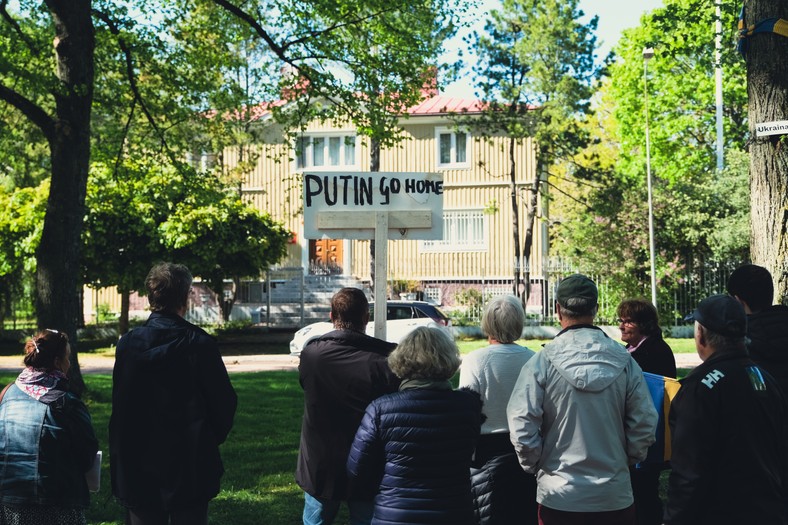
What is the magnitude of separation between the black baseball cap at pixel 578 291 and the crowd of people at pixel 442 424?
0.01 meters

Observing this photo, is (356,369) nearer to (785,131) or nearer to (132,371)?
(132,371)

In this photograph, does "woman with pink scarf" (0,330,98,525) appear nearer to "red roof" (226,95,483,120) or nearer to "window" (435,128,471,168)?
"red roof" (226,95,483,120)

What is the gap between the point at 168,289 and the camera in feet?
15.2

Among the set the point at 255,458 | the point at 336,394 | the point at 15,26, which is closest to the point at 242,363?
the point at 15,26

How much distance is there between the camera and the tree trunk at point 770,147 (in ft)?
22.9

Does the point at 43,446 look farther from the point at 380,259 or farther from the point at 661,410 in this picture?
the point at 661,410

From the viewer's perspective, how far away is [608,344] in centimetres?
430

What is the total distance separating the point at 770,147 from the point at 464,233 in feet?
98.6

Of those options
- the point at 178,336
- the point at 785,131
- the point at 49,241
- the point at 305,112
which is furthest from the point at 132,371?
the point at 305,112

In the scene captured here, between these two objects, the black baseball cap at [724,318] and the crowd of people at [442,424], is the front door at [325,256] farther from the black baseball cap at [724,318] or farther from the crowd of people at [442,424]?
the black baseball cap at [724,318]

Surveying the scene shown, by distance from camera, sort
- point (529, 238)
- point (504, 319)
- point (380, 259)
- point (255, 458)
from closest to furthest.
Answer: point (504, 319) → point (380, 259) → point (255, 458) → point (529, 238)

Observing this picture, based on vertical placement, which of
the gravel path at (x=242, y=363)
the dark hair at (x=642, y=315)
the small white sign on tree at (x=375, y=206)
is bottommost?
the gravel path at (x=242, y=363)

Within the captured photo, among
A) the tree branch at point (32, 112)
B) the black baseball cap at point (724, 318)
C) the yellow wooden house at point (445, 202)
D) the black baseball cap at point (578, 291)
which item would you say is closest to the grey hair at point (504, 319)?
the black baseball cap at point (578, 291)

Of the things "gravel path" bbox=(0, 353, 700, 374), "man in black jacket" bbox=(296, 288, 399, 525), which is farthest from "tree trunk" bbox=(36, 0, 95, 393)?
"man in black jacket" bbox=(296, 288, 399, 525)
